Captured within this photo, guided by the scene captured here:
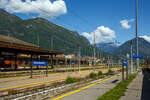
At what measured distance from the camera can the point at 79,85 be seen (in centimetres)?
1436

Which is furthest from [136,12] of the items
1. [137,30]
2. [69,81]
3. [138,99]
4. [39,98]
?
[39,98]

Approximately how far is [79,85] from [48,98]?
5.16 metres

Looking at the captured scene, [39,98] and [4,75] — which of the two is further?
[4,75]

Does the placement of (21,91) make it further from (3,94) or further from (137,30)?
(137,30)

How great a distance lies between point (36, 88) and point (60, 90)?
1618 millimetres

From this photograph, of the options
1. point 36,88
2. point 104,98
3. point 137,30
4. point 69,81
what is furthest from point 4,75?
point 137,30

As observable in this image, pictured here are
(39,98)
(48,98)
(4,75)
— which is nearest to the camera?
(39,98)

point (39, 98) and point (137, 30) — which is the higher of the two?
point (137, 30)

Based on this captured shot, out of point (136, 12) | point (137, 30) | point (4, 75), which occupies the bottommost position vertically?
point (4, 75)

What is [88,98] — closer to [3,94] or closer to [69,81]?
[3,94]

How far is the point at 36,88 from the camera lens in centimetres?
1158

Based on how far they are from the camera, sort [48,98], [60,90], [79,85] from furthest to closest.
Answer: [79,85] → [60,90] → [48,98]

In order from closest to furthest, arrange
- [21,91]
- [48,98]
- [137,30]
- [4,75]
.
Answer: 1. [48,98]
2. [21,91]
3. [4,75]
4. [137,30]

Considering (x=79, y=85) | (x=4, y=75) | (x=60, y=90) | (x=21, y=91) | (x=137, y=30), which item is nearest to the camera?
(x=21, y=91)
